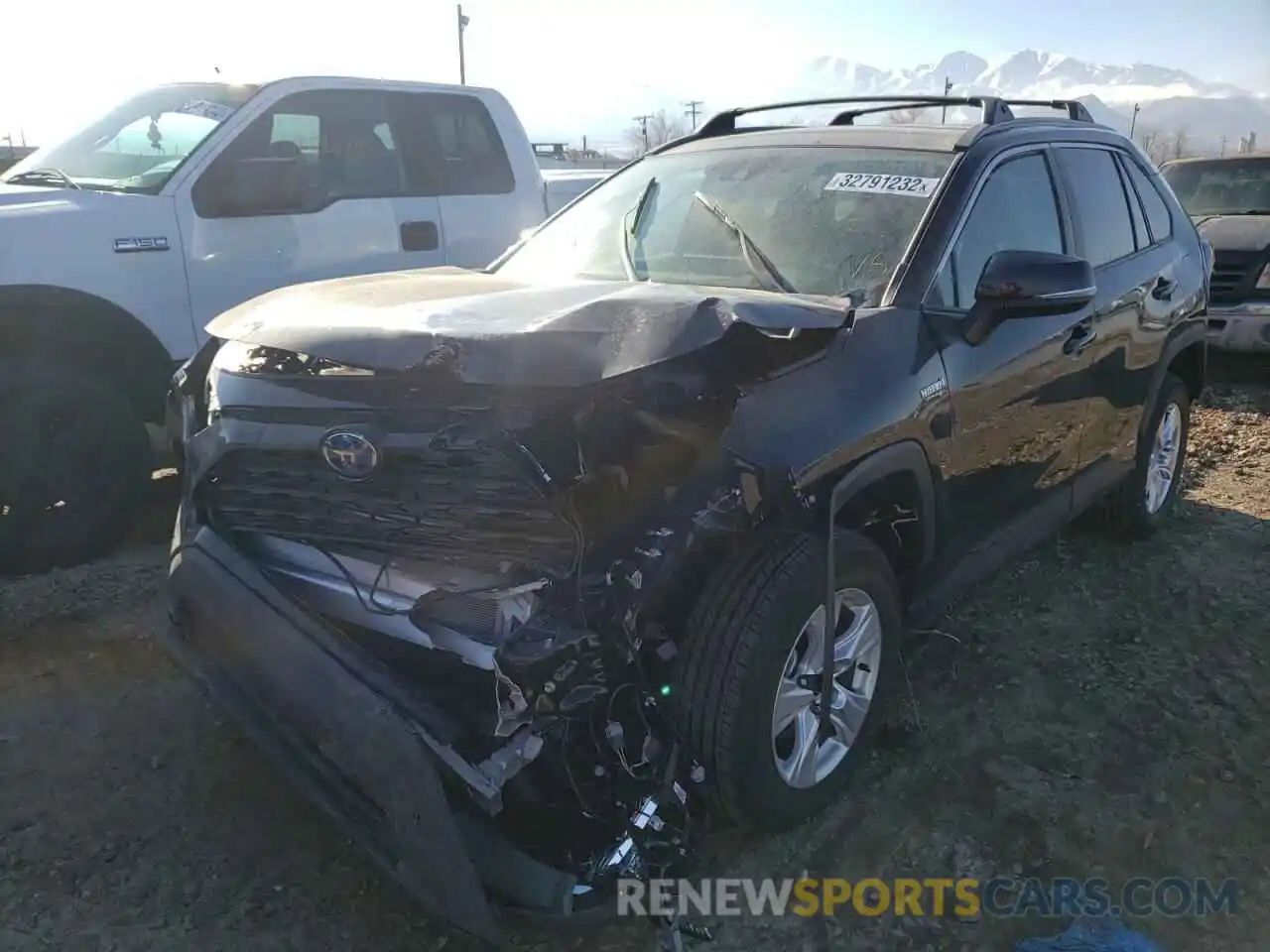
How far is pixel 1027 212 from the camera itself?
379cm

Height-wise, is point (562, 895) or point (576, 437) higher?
point (576, 437)

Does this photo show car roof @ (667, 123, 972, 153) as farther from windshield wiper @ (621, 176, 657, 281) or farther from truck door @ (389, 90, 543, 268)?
truck door @ (389, 90, 543, 268)

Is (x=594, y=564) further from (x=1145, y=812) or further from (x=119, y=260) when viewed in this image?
(x=119, y=260)

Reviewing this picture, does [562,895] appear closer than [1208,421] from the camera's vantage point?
Yes

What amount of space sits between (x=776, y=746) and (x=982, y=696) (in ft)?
4.03

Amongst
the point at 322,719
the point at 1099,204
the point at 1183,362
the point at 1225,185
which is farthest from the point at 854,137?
the point at 1225,185

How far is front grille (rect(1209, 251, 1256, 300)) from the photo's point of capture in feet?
29.3

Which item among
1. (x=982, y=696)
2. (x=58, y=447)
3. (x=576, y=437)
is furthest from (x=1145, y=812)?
(x=58, y=447)

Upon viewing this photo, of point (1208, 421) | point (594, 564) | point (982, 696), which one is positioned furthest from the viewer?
point (1208, 421)

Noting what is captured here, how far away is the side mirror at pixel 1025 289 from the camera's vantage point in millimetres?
3076

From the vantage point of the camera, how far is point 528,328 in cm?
254

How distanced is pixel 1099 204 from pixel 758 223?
1.68 m

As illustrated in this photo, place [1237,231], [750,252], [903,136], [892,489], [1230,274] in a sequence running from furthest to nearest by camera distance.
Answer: [1237,231] < [1230,274] < [903,136] < [750,252] < [892,489]

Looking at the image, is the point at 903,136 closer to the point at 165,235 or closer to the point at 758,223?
the point at 758,223
